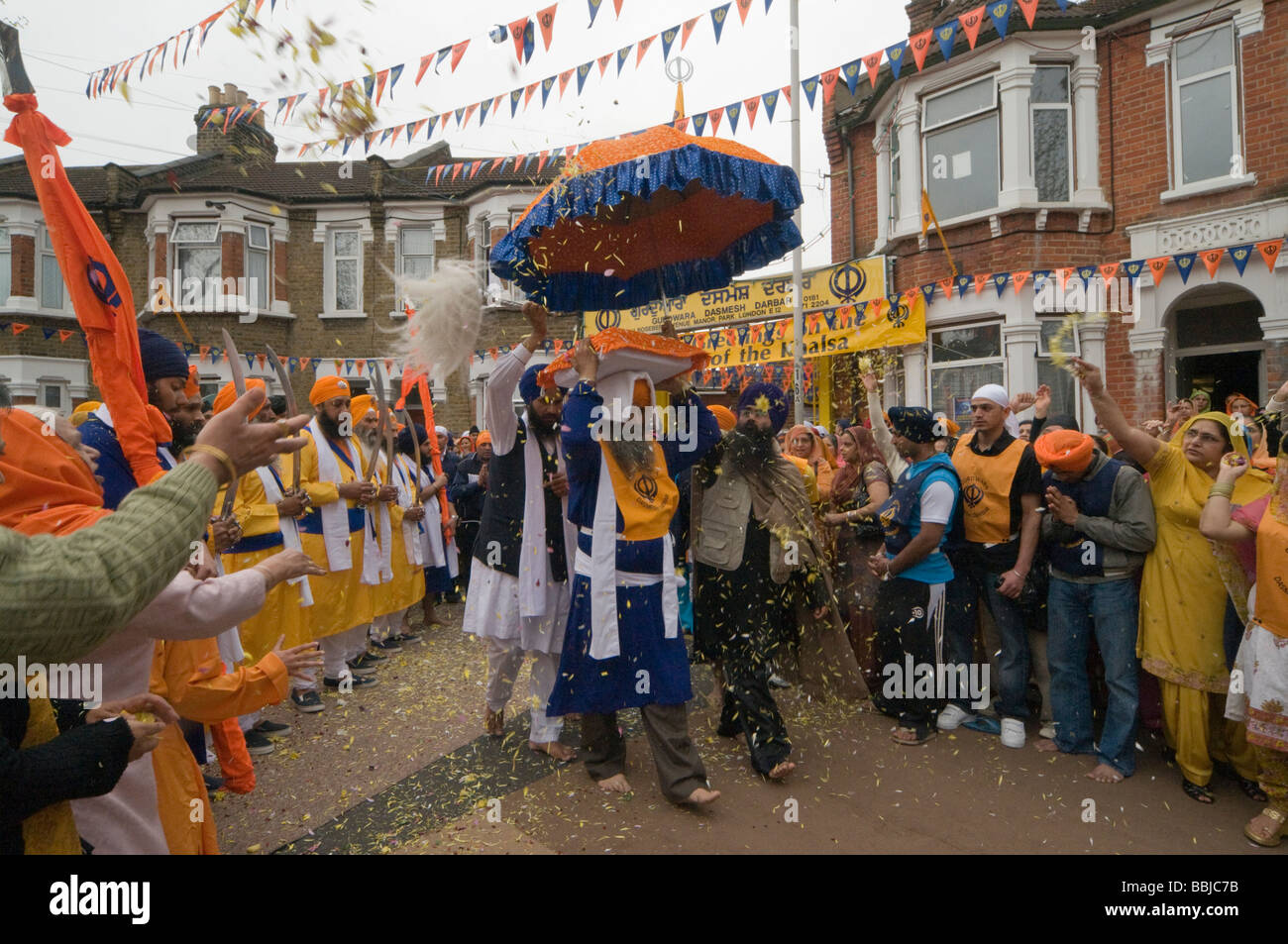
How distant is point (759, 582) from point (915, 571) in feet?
3.39

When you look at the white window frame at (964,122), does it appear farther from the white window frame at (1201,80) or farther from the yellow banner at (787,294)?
the white window frame at (1201,80)

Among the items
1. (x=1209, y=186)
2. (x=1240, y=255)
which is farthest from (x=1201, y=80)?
(x=1240, y=255)

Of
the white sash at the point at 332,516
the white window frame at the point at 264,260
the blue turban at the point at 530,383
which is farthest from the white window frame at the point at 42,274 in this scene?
the blue turban at the point at 530,383

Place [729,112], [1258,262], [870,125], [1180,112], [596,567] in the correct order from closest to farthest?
[596,567]
[729,112]
[1258,262]
[1180,112]
[870,125]

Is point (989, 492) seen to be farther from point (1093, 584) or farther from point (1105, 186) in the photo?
point (1105, 186)

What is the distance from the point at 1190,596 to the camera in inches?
147

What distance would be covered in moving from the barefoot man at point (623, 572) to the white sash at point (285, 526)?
2285 millimetres

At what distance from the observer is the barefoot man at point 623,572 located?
3562 millimetres

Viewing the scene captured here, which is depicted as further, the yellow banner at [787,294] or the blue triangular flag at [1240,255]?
the yellow banner at [787,294]

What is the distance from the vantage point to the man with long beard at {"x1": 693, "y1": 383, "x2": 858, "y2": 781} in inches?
162

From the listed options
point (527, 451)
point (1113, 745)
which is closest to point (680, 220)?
point (527, 451)

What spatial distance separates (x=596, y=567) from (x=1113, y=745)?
2878 mm
